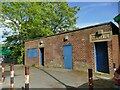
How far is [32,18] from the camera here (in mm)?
35594

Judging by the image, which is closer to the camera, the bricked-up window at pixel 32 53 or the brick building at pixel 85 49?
the brick building at pixel 85 49

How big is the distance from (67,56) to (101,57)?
4361mm

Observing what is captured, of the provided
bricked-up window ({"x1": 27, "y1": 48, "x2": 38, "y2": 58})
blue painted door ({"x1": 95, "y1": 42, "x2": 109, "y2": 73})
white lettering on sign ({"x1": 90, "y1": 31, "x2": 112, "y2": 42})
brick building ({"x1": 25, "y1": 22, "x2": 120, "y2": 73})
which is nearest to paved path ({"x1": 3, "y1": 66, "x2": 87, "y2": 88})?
blue painted door ({"x1": 95, "y1": 42, "x2": 109, "y2": 73})

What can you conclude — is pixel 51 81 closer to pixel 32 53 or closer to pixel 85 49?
pixel 85 49

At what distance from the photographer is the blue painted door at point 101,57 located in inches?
674

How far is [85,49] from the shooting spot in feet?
61.9

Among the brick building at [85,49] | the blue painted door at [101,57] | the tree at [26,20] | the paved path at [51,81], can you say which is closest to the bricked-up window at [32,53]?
the brick building at [85,49]

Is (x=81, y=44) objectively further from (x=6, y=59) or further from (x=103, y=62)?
(x=6, y=59)

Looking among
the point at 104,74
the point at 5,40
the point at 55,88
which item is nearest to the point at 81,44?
the point at 104,74

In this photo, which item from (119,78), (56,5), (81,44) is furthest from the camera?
(56,5)

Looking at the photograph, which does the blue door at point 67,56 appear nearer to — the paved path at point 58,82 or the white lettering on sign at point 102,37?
the white lettering on sign at point 102,37

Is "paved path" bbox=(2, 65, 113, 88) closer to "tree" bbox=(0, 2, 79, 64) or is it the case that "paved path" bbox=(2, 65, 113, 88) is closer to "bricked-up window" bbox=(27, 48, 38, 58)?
"bricked-up window" bbox=(27, 48, 38, 58)

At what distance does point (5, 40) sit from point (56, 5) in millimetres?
12022

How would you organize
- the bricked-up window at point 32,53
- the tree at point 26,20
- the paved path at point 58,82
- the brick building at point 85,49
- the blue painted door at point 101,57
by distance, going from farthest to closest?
1. the tree at point 26,20
2. the bricked-up window at point 32,53
3. the blue painted door at point 101,57
4. the brick building at point 85,49
5. the paved path at point 58,82
